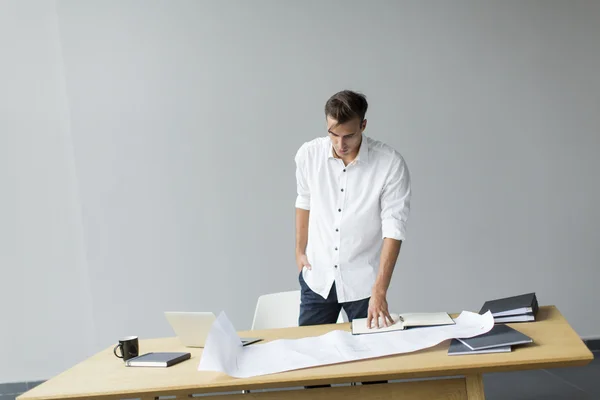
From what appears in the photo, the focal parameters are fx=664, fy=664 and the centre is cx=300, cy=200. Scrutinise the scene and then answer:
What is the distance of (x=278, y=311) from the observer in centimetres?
325

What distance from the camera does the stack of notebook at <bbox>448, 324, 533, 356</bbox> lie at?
77.7 inches

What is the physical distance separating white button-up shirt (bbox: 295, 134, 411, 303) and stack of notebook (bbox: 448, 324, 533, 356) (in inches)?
31.0

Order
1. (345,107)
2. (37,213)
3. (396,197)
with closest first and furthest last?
(345,107)
(396,197)
(37,213)

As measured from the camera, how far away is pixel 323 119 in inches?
177

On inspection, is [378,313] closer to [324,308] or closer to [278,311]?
[324,308]

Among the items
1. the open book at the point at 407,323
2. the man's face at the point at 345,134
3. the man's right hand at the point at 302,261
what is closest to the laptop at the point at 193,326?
the open book at the point at 407,323

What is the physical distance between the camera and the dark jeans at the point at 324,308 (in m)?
2.89

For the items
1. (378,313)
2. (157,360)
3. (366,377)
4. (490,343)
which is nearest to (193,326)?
(157,360)

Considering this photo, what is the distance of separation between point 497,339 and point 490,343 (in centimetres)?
5

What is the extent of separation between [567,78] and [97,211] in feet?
10.9

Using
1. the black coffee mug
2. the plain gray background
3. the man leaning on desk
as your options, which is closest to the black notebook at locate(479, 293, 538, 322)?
the man leaning on desk

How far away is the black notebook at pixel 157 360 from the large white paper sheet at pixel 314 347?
0.56 feet

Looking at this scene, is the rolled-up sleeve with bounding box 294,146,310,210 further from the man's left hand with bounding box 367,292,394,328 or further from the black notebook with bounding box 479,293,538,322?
the black notebook with bounding box 479,293,538,322

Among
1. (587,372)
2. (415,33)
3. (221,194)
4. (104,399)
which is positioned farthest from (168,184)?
(587,372)
